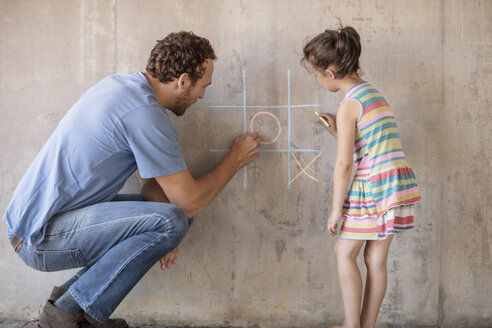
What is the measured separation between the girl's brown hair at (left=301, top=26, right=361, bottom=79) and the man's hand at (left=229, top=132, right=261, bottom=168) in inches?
23.5

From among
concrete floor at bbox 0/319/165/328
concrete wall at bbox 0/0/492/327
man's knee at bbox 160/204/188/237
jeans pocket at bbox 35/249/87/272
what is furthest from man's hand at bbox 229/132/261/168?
concrete floor at bbox 0/319/165/328

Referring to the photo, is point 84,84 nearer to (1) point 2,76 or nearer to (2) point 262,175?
(1) point 2,76

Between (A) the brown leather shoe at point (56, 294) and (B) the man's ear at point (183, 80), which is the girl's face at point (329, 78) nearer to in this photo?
(B) the man's ear at point (183, 80)

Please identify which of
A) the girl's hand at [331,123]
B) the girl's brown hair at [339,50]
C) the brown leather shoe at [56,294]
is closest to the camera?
the girl's brown hair at [339,50]

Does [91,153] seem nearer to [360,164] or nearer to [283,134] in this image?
[283,134]

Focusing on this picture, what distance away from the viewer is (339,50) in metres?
1.80

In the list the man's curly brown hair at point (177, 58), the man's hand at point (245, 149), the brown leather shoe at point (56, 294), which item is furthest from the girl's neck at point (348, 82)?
the brown leather shoe at point (56, 294)

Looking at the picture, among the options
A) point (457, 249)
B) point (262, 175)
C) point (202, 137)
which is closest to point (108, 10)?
point (202, 137)

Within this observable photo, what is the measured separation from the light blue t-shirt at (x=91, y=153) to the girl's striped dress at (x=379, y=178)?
0.90 meters

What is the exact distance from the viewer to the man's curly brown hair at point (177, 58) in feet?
6.00

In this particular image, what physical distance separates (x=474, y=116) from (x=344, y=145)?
1.00m

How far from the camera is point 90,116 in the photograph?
1728 mm

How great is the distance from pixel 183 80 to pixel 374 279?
1.42m

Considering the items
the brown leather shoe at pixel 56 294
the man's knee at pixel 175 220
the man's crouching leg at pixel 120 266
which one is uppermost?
the man's knee at pixel 175 220
